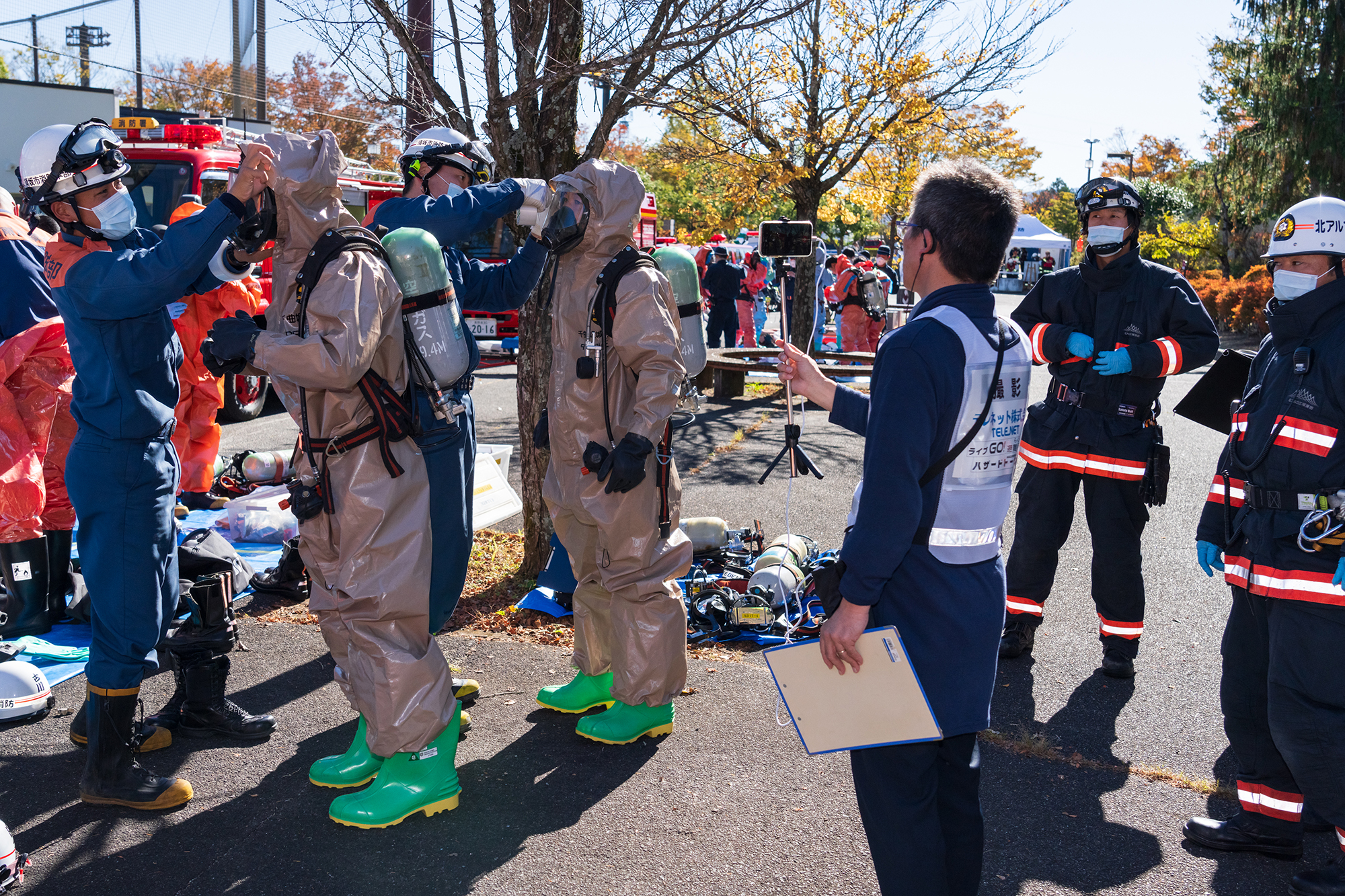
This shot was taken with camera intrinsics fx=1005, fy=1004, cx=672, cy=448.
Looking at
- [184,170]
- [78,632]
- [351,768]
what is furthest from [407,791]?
[184,170]

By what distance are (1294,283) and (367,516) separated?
313cm

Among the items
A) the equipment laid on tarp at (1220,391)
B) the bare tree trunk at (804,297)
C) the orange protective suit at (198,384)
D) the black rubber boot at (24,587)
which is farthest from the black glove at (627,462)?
the bare tree trunk at (804,297)

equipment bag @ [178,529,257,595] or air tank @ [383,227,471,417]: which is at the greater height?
air tank @ [383,227,471,417]

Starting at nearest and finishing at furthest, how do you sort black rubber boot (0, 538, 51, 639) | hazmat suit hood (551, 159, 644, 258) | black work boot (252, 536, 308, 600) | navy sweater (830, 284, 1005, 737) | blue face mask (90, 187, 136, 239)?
navy sweater (830, 284, 1005, 737) < blue face mask (90, 187, 136, 239) < hazmat suit hood (551, 159, 644, 258) < black rubber boot (0, 538, 51, 639) < black work boot (252, 536, 308, 600)

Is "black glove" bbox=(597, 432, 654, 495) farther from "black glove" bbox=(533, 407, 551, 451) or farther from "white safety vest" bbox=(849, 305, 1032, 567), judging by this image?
"white safety vest" bbox=(849, 305, 1032, 567)

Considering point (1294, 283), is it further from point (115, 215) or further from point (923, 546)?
point (115, 215)

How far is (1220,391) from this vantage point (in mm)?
4086

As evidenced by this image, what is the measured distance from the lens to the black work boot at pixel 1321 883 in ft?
9.79

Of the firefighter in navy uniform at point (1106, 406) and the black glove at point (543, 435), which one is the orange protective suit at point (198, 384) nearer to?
the black glove at point (543, 435)

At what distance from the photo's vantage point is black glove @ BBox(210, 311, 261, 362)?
10.4 feet

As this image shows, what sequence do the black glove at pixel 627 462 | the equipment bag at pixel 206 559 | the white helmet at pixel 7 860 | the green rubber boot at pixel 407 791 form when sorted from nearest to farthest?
the white helmet at pixel 7 860 → the green rubber boot at pixel 407 791 → the black glove at pixel 627 462 → the equipment bag at pixel 206 559

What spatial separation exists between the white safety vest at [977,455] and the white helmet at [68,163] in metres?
2.85

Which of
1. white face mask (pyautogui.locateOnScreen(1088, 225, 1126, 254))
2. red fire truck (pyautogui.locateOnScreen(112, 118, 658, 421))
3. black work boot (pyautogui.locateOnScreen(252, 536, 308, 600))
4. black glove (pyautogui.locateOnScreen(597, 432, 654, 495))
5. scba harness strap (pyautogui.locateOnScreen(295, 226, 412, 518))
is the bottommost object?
black work boot (pyautogui.locateOnScreen(252, 536, 308, 600))

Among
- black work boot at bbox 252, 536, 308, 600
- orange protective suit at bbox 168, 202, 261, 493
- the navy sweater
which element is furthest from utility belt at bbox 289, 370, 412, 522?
orange protective suit at bbox 168, 202, 261, 493
